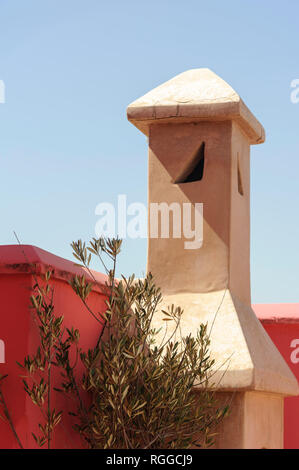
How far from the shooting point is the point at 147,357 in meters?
6.64

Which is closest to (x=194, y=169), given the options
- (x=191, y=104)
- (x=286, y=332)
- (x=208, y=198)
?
(x=208, y=198)

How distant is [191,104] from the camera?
28.5ft

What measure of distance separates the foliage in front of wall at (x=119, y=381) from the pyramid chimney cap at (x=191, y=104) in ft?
8.52

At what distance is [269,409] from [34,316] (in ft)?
11.1

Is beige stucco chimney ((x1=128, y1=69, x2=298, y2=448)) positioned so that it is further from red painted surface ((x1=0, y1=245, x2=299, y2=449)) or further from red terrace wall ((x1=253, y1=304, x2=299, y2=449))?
red painted surface ((x1=0, y1=245, x2=299, y2=449))

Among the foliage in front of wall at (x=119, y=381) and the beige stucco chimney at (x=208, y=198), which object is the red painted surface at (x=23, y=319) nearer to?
the foliage in front of wall at (x=119, y=381)

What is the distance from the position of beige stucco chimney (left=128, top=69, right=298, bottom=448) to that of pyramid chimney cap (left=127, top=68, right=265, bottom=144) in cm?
1

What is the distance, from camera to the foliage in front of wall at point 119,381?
6281 millimetres

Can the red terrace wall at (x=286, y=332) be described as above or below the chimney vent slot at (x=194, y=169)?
below

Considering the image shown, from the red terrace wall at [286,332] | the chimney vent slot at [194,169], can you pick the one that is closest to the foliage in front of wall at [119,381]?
the chimney vent slot at [194,169]

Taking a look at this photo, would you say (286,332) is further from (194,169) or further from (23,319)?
(23,319)

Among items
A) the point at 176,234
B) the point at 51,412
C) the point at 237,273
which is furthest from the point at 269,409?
the point at 51,412
